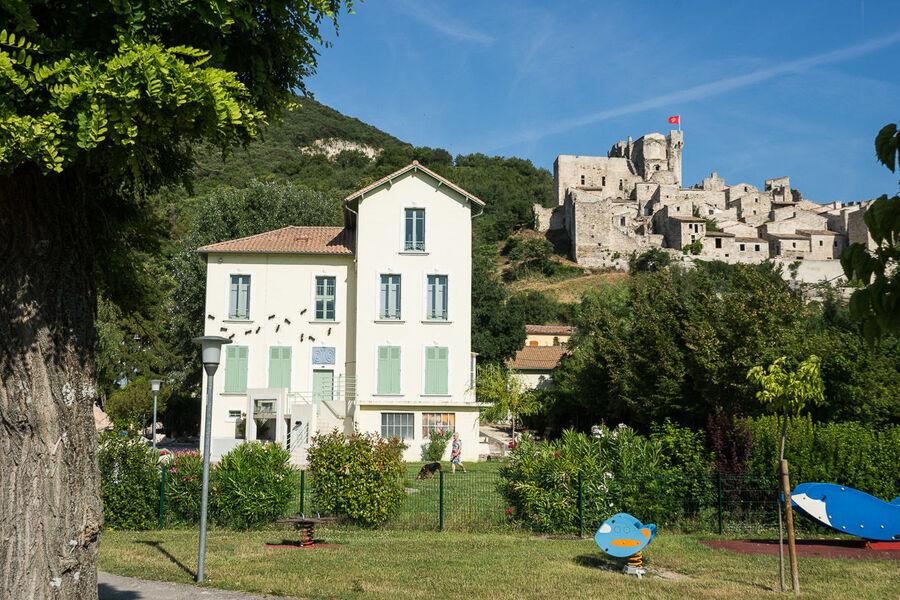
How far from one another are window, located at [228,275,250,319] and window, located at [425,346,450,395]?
683 cm

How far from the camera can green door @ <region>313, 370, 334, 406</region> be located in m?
27.9

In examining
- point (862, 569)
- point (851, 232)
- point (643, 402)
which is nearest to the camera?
point (862, 569)

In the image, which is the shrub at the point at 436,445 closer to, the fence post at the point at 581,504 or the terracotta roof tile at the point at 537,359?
the fence post at the point at 581,504

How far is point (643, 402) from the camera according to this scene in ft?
81.1

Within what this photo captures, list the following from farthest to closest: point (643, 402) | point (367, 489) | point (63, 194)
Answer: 1. point (643, 402)
2. point (367, 489)
3. point (63, 194)

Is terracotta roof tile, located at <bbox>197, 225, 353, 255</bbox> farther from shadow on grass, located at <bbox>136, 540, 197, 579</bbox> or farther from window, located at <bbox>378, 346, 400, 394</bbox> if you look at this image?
shadow on grass, located at <bbox>136, 540, 197, 579</bbox>

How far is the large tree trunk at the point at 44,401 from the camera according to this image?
5.07 m

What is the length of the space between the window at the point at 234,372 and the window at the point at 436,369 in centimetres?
657

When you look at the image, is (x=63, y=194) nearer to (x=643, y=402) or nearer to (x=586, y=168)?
(x=643, y=402)

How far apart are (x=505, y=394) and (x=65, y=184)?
1423 inches

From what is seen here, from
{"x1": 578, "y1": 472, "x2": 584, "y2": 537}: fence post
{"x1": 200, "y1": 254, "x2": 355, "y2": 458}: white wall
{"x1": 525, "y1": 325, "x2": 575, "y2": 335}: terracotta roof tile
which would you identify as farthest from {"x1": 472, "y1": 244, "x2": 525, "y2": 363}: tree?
{"x1": 578, "y1": 472, "x2": 584, "y2": 537}: fence post

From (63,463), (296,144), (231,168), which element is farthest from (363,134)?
(63,463)

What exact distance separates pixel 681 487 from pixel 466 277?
13.9 meters

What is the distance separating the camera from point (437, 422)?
27.4 m
